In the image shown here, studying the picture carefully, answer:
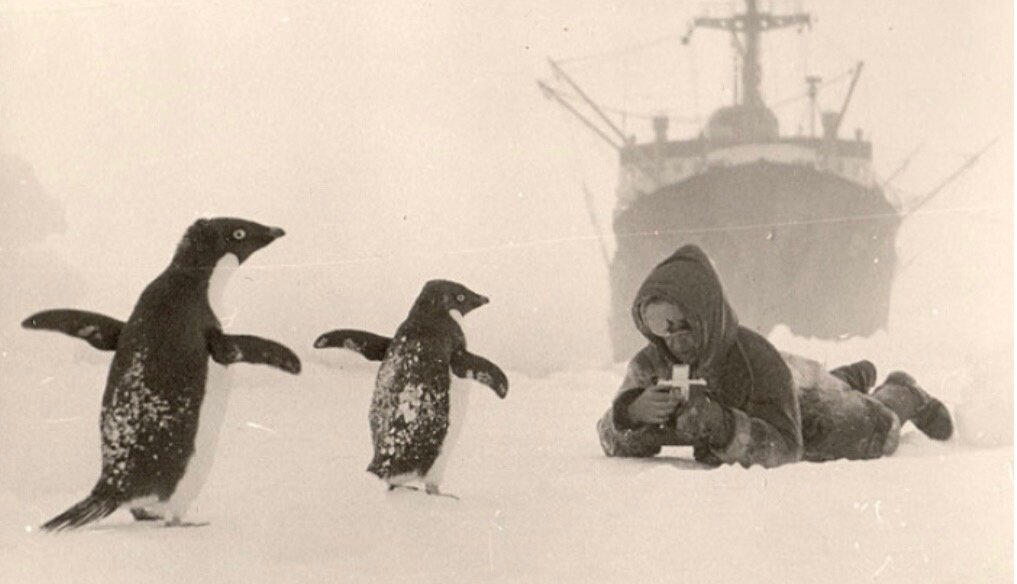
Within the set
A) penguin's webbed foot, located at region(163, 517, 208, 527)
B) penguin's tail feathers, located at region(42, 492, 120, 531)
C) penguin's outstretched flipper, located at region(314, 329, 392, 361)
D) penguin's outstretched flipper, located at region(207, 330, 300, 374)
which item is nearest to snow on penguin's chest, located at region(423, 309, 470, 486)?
penguin's outstretched flipper, located at region(314, 329, 392, 361)

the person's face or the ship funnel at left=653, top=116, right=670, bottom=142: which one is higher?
the ship funnel at left=653, top=116, right=670, bottom=142

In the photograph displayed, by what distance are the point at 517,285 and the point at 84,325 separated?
0.58 m

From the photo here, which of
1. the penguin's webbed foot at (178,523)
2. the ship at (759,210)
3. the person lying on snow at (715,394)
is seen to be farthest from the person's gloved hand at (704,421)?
the penguin's webbed foot at (178,523)

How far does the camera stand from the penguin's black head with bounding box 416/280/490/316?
2.12 m

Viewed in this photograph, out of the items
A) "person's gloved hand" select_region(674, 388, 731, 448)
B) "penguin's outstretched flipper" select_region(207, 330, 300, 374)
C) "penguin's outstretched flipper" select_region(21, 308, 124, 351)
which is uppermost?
"penguin's outstretched flipper" select_region(21, 308, 124, 351)

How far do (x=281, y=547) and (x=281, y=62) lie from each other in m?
0.66

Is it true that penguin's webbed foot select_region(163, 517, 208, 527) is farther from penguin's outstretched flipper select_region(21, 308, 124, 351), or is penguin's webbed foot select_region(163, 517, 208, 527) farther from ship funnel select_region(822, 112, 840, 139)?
ship funnel select_region(822, 112, 840, 139)

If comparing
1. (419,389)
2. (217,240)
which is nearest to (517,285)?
(419,389)

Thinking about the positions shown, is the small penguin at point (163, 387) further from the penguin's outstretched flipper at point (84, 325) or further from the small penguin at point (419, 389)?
the small penguin at point (419, 389)

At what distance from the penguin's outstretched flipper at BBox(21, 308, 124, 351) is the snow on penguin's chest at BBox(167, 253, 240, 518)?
0.14 metres

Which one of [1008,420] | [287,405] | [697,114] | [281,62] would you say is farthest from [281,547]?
[1008,420]

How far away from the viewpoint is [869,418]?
6.97 ft

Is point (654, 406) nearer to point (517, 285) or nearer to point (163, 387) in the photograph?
point (517, 285)

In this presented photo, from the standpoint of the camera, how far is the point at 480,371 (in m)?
2.11
